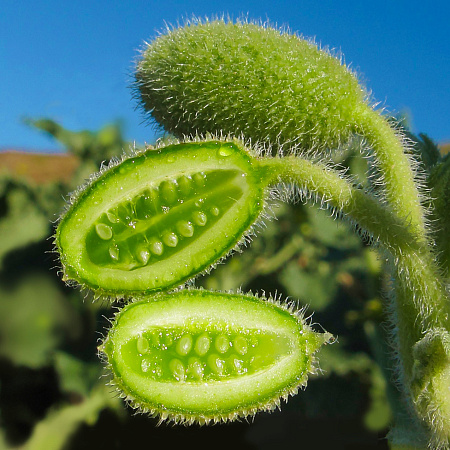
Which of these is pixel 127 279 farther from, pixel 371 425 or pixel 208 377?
pixel 371 425

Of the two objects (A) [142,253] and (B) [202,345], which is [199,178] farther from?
(B) [202,345]

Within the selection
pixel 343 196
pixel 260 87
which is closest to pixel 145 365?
pixel 343 196

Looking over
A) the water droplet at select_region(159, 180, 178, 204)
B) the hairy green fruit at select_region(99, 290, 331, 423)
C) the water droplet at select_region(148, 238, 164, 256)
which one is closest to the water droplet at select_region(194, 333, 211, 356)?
the hairy green fruit at select_region(99, 290, 331, 423)

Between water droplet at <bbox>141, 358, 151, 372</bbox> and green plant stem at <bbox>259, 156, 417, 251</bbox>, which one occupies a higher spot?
green plant stem at <bbox>259, 156, 417, 251</bbox>

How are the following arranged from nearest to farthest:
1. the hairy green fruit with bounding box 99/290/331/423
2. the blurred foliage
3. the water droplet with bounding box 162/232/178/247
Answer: the hairy green fruit with bounding box 99/290/331/423
the water droplet with bounding box 162/232/178/247
the blurred foliage

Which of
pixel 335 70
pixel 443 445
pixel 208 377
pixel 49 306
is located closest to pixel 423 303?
pixel 443 445

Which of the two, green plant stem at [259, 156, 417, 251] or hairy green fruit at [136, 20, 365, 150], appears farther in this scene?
hairy green fruit at [136, 20, 365, 150]

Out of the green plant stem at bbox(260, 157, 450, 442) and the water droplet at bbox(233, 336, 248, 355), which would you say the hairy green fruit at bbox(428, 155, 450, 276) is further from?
the water droplet at bbox(233, 336, 248, 355)

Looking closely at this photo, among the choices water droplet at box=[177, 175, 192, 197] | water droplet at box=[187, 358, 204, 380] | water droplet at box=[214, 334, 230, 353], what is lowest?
water droplet at box=[187, 358, 204, 380]
